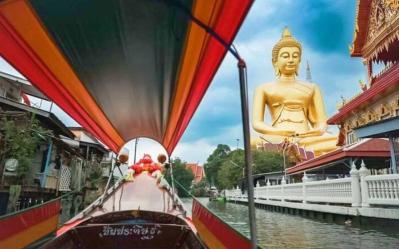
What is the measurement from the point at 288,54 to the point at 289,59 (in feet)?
1.43

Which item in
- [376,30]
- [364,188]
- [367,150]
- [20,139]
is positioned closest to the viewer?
[364,188]

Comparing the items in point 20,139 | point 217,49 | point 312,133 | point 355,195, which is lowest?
point 355,195

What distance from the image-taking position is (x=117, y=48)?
2.88 meters

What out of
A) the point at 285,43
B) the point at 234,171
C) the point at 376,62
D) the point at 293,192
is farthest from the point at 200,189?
the point at 376,62

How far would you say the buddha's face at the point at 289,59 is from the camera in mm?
24844

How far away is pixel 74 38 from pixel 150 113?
238 cm

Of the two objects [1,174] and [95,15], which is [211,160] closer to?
[1,174]

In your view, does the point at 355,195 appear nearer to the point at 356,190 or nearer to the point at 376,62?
the point at 356,190

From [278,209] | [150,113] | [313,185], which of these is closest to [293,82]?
[278,209]

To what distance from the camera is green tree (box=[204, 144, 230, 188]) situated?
5006 cm

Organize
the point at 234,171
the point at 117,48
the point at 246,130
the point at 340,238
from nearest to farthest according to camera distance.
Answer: the point at 246,130 → the point at 117,48 → the point at 340,238 → the point at 234,171

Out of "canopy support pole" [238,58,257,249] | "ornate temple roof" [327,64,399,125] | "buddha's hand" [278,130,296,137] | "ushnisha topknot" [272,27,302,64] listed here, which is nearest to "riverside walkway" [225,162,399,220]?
"ornate temple roof" [327,64,399,125]

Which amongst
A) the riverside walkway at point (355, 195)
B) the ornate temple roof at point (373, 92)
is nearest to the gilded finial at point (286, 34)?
the ornate temple roof at point (373, 92)

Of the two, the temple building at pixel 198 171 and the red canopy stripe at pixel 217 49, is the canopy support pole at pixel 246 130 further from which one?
the temple building at pixel 198 171
